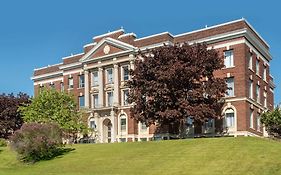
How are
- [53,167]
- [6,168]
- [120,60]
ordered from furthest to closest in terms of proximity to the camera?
[120,60] < [6,168] < [53,167]

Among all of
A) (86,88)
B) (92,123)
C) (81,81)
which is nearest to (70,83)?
(81,81)

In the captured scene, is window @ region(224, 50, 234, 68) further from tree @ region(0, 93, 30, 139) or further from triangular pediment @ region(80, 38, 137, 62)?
tree @ region(0, 93, 30, 139)

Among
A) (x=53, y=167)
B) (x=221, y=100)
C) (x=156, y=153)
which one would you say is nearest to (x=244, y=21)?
(x=221, y=100)

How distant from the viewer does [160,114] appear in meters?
48.9

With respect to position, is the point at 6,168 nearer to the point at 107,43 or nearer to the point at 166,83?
the point at 166,83

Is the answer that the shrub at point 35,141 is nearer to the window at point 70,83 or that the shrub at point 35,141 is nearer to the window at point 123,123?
the window at point 123,123

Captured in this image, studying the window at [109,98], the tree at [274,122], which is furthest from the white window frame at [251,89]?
the window at [109,98]

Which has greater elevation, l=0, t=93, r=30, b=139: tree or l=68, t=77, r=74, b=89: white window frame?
l=68, t=77, r=74, b=89: white window frame

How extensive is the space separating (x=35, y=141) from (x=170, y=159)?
44.1 ft

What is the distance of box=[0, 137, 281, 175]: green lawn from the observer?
30.4 meters

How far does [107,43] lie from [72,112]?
13.2 meters

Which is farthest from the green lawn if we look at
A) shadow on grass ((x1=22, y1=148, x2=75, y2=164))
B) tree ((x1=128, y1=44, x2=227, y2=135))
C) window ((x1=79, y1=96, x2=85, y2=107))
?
window ((x1=79, y1=96, x2=85, y2=107))

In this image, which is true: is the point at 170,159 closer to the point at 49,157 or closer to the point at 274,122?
the point at 49,157

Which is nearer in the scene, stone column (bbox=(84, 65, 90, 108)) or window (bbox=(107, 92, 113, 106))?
window (bbox=(107, 92, 113, 106))
